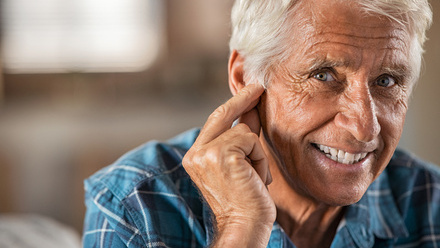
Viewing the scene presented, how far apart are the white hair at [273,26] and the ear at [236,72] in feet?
0.11

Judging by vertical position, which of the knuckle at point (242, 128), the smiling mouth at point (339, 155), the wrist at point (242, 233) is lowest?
the wrist at point (242, 233)

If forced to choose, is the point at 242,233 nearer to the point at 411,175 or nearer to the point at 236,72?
the point at 236,72

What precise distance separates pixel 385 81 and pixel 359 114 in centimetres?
14

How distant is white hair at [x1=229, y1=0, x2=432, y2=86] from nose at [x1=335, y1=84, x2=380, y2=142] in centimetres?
18

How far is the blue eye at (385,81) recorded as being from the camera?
4.22ft

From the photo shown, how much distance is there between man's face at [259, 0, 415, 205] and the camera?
1.22m

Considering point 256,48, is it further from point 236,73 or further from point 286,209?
point 286,209

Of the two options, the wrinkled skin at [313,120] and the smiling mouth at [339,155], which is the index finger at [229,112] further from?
the smiling mouth at [339,155]

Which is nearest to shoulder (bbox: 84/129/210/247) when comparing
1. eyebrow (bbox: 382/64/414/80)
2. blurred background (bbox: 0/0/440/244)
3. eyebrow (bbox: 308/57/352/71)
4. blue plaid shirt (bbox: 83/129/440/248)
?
blue plaid shirt (bbox: 83/129/440/248)

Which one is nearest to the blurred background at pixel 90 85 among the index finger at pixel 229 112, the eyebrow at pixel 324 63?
the index finger at pixel 229 112

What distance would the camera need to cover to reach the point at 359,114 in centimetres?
122

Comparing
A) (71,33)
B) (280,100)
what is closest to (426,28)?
(280,100)

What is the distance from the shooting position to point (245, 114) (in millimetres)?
1378

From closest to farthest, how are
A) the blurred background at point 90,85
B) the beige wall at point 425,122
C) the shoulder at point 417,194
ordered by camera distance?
1. the shoulder at point 417,194
2. the beige wall at point 425,122
3. the blurred background at point 90,85
